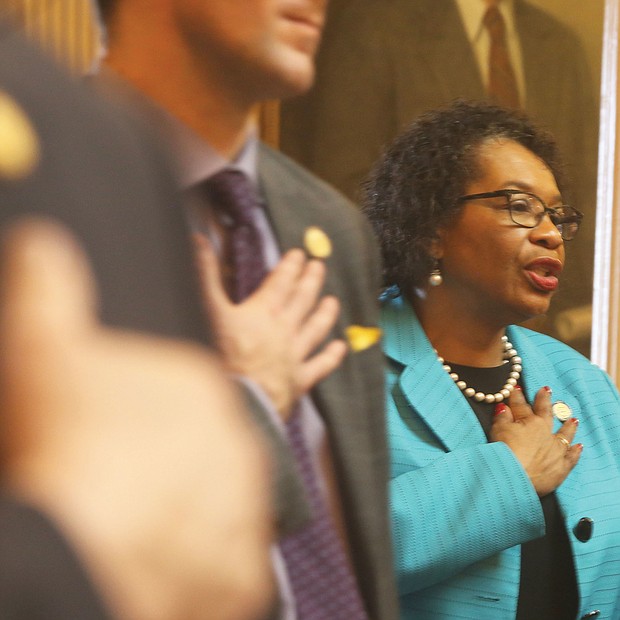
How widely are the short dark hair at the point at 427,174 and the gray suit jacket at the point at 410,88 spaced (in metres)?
0.14

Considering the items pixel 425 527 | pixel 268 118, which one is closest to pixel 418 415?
pixel 425 527

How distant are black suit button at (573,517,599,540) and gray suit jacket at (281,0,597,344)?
34.3 inches

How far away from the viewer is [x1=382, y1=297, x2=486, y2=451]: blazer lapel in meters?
1.94

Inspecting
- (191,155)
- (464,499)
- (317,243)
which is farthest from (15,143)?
(464,499)

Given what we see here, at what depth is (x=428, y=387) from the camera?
197cm

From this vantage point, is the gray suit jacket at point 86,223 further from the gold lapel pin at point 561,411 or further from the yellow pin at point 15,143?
the gold lapel pin at point 561,411

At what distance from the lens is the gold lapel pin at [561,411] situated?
2.12m

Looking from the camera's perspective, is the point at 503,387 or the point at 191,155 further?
the point at 503,387

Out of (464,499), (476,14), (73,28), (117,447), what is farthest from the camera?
(476,14)

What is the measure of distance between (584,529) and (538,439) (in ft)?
0.65

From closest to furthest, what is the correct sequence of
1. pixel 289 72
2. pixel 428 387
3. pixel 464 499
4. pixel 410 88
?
1. pixel 289 72
2. pixel 464 499
3. pixel 428 387
4. pixel 410 88

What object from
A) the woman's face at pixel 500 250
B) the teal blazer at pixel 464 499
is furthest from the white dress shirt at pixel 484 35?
the teal blazer at pixel 464 499

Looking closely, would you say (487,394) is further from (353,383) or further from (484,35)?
(484,35)

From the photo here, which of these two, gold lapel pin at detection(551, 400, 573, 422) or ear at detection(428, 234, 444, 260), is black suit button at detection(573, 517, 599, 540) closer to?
gold lapel pin at detection(551, 400, 573, 422)
